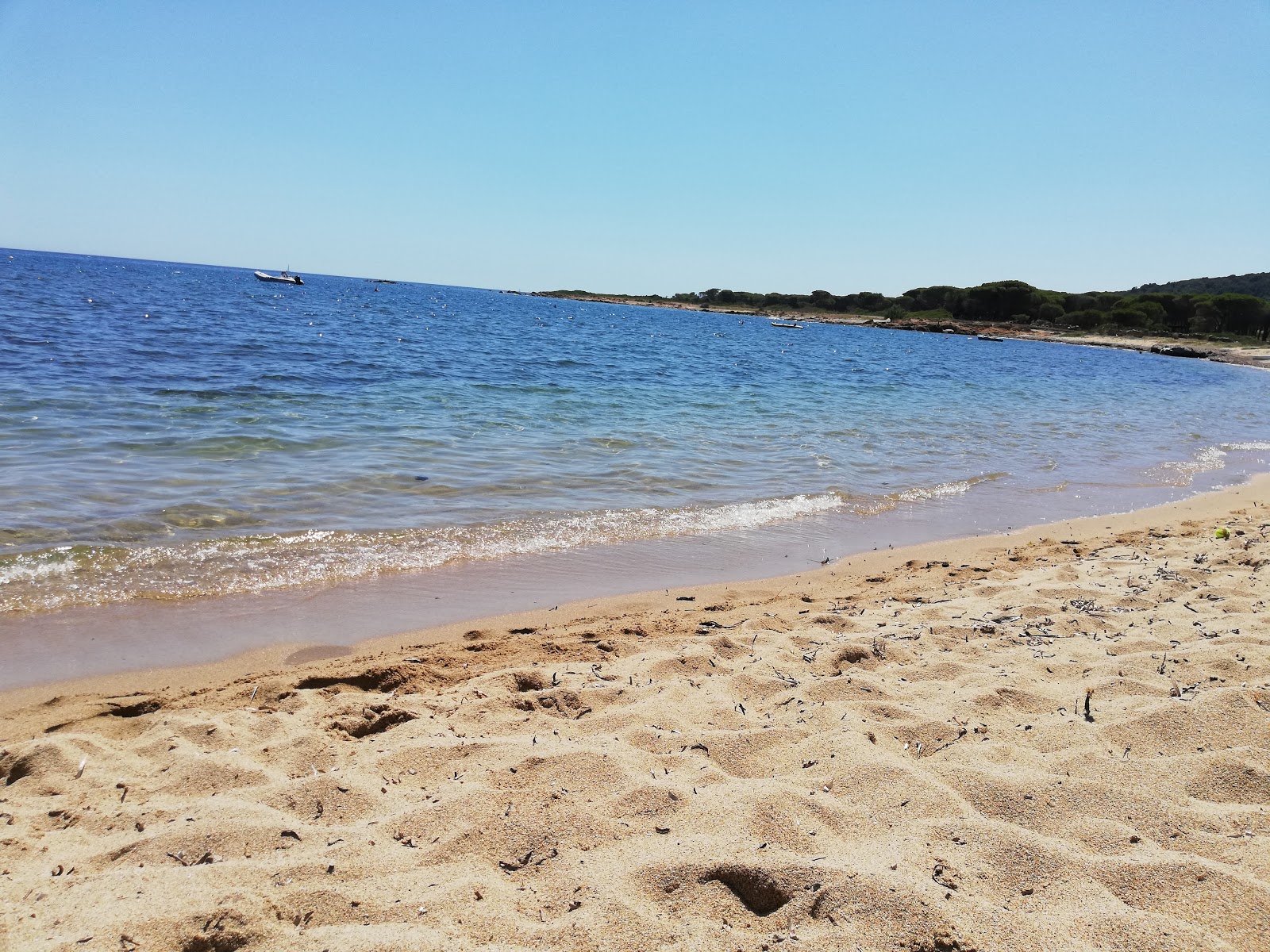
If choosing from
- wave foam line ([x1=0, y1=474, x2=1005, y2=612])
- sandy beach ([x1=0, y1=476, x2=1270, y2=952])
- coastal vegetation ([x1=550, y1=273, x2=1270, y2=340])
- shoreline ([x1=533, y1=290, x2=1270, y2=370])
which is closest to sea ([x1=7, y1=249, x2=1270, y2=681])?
wave foam line ([x1=0, y1=474, x2=1005, y2=612])

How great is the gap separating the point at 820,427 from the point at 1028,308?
96.6m

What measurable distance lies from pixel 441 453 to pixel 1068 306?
10703 cm

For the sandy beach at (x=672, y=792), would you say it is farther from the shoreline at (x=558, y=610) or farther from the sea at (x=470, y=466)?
the sea at (x=470, y=466)

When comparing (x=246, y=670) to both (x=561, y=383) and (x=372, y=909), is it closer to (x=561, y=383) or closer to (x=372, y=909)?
(x=372, y=909)

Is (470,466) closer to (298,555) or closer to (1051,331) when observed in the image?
(298,555)

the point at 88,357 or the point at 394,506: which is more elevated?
the point at 88,357

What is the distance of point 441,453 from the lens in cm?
971

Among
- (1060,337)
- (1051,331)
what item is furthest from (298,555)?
(1051,331)

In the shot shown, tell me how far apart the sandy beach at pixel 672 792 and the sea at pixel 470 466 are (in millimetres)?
1399

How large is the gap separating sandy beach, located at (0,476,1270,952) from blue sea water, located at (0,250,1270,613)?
220 centimetres

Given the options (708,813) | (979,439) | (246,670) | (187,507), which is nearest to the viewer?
(708,813)

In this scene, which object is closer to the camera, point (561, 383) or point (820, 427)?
point (820, 427)

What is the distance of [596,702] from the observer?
3.57 metres

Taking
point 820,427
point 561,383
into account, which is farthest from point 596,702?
point 561,383
